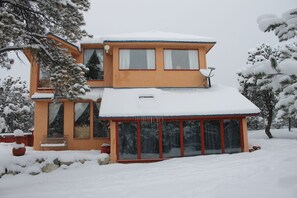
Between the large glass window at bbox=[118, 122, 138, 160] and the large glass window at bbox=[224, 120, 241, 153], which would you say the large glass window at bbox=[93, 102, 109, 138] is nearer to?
the large glass window at bbox=[118, 122, 138, 160]

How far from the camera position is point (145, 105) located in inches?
520

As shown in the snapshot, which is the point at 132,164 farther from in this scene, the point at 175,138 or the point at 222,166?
the point at 222,166

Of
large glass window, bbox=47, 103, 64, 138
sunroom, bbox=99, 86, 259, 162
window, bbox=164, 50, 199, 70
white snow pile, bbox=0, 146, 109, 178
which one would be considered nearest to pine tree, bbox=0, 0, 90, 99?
sunroom, bbox=99, 86, 259, 162

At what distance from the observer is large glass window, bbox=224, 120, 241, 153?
1345 centimetres

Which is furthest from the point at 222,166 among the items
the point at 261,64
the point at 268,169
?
the point at 261,64

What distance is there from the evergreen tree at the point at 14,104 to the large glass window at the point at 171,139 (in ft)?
55.7

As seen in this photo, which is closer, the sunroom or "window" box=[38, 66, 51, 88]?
the sunroom

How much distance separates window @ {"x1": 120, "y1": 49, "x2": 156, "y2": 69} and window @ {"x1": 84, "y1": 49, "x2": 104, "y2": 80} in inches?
73.0

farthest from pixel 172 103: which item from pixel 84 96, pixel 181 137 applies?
pixel 84 96

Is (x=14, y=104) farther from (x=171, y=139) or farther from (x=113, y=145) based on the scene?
(x=171, y=139)

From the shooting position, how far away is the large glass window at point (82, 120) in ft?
50.5

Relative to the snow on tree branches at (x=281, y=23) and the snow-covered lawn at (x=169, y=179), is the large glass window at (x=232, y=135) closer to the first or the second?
the snow-covered lawn at (x=169, y=179)

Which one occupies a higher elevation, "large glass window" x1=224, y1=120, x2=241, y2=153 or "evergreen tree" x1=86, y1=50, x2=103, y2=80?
"evergreen tree" x1=86, y1=50, x2=103, y2=80

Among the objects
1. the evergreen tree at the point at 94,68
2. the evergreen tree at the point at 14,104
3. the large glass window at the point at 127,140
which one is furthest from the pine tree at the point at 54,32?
the evergreen tree at the point at 14,104
